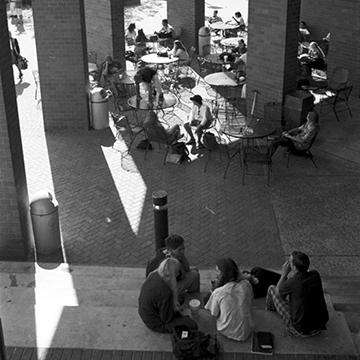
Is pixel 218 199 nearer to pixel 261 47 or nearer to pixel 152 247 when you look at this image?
pixel 152 247

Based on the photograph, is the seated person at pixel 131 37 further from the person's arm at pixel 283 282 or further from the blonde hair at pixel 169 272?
the blonde hair at pixel 169 272

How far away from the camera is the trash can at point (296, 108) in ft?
44.1

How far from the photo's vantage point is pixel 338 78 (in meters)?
15.0

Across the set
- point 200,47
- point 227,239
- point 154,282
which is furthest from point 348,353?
point 200,47

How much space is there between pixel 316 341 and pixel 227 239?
3.10m

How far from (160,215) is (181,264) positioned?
3.47 feet

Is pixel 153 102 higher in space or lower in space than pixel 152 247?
higher

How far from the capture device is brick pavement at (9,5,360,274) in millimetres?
9477

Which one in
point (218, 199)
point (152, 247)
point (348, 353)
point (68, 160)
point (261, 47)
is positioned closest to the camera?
point (348, 353)

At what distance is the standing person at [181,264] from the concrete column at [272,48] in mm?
6910

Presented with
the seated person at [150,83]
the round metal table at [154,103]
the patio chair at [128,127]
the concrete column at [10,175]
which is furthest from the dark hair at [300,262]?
the seated person at [150,83]

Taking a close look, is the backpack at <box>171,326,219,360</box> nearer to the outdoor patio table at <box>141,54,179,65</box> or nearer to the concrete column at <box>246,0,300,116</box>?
the concrete column at <box>246,0,300,116</box>

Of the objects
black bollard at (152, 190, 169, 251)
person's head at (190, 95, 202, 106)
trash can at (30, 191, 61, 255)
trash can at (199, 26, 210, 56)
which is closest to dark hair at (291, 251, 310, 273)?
black bollard at (152, 190, 169, 251)

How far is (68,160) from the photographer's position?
1263 cm
